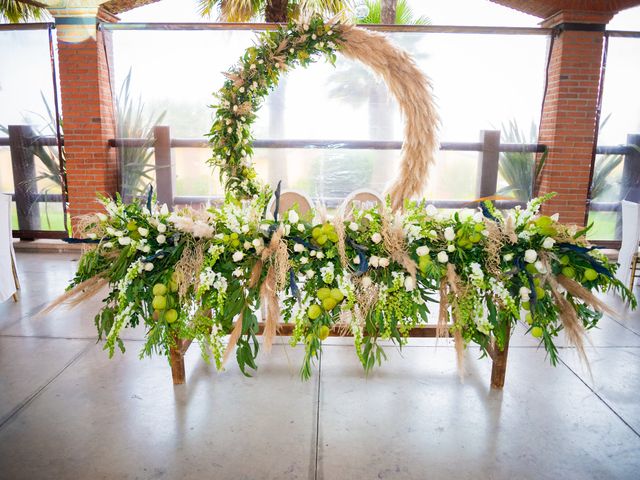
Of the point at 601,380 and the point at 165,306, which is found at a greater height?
the point at 165,306

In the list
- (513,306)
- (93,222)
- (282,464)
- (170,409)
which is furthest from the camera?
(170,409)

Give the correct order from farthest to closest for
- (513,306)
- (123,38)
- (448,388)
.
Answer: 1. (123,38)
2. (448,388)
3. (513,306)

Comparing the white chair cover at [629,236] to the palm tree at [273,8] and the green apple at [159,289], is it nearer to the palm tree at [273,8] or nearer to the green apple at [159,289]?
the green apple at [159,289]

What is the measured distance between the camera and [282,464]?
188cm

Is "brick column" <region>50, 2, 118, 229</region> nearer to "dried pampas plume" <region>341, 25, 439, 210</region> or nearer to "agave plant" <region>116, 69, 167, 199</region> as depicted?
"agave plant" <region>116, 69, 167, 199</region>

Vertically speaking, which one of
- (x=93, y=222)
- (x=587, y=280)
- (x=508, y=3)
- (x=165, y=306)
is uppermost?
(x=508, y=3)

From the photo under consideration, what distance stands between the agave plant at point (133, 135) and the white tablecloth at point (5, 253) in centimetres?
202

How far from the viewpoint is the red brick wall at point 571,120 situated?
5.11 metres

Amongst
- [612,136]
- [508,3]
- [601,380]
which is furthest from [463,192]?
[601,380]

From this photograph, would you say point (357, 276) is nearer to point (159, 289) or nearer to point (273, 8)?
point (159, 289)

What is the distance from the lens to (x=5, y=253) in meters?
3.64

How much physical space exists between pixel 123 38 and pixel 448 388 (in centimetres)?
524

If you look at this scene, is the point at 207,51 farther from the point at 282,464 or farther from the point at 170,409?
the point at 282,464

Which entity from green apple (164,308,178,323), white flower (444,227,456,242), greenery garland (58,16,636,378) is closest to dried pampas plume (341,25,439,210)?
greenery garland (58,16,636,378)
